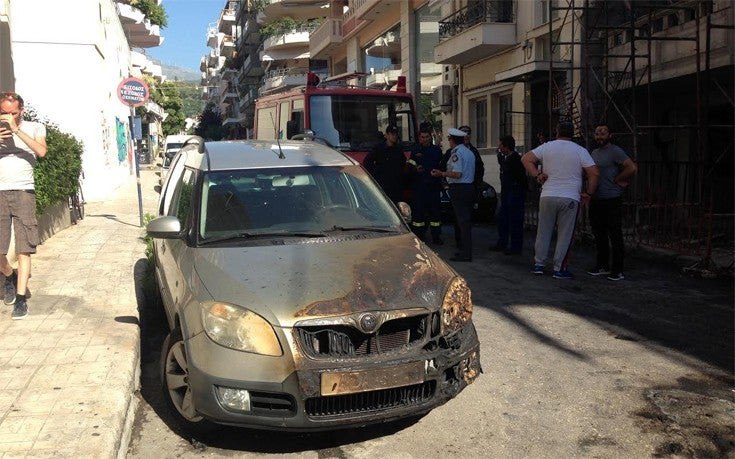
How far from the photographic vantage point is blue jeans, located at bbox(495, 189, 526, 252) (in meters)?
10.1

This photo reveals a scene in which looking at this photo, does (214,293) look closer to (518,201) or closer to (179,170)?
(179,170)

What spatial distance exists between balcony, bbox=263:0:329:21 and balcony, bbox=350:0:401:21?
20.8m

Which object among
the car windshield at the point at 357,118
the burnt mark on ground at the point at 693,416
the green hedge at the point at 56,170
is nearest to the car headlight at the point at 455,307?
the burnt mark on ground at the point at 693,416

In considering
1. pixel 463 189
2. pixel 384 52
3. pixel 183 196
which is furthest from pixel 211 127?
pixel 183 196

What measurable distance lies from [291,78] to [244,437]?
42.9 m

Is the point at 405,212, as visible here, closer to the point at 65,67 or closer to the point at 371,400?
the point at 371,400

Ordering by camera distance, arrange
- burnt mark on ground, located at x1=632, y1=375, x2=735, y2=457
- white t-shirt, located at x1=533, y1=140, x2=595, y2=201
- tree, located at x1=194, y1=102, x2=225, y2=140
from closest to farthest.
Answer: burnt mark on ground, located at x1=632, y1=375, x2=735, y2=457
white t-shirt, located at x1=533, y1=140, x2=595, y2=201
tree, located at x1=194, y1=102, x2=225, y2=140

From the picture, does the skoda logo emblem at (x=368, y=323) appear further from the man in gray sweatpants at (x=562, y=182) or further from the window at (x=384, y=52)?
the window at (x=384, y=52)

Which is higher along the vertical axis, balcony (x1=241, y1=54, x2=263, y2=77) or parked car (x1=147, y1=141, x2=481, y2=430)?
balcony (x1=241, y1=54, x2=263, y2=77)

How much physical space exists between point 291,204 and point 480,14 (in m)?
15.2

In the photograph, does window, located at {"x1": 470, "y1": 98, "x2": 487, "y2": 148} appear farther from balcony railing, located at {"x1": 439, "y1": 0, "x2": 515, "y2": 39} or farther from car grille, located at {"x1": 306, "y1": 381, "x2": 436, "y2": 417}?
car grille, located at {"x1": 306, "y1": 381, "x2": 436, "y2": 417}

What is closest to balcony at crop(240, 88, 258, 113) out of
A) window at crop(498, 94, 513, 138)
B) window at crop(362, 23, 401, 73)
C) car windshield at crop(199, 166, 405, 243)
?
window at crop(362, 23, 401, 73)

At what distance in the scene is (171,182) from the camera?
21.8 feet

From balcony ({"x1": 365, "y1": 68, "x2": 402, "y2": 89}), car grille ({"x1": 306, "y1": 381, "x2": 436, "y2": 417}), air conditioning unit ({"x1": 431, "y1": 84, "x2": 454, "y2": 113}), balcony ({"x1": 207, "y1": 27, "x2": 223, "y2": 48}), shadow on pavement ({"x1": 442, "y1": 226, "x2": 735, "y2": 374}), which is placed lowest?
shadow on pavement ({"x1": 442, "y1": 226, "x2": 735, "y2": 374})
